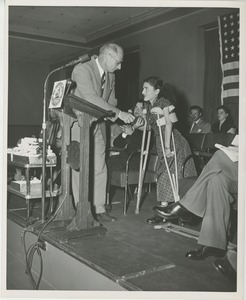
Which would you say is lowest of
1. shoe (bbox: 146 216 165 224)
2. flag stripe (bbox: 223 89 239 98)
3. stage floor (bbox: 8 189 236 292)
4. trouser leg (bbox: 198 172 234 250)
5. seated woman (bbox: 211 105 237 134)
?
stage floor (bbox: 8 189 236 292)

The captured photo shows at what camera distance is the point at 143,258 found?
2.10 meters

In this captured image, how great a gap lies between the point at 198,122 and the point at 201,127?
16cm

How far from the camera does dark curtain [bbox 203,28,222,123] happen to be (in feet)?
18.6

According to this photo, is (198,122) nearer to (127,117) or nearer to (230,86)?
(230,86)

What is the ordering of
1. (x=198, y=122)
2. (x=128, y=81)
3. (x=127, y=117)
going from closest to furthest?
(x=127, y=117)
(x=198, y=122)
(x=128, y=81)

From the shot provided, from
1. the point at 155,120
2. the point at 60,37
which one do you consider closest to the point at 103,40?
the point at 60,37

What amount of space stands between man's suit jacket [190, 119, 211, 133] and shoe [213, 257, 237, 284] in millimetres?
3479

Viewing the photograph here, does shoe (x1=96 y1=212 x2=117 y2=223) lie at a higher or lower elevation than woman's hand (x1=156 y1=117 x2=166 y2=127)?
lower

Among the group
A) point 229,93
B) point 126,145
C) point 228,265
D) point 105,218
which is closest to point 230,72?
point 229,93

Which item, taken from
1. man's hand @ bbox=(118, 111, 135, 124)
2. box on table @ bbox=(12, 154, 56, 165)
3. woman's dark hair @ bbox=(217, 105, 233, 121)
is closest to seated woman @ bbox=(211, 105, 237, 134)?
woman's dark hair @ bbox=(217, 105, 233, 121)

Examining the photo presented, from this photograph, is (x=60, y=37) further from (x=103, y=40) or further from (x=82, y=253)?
(x=82, y=253)

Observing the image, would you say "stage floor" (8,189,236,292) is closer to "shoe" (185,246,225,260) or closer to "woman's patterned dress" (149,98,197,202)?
"shoe" (185,246,225,260)

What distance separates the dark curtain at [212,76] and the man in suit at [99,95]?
3.16 m

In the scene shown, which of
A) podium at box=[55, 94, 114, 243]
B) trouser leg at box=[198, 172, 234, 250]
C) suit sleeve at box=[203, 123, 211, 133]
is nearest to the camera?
trouser leg at box=[198, 172, 234, 250]
